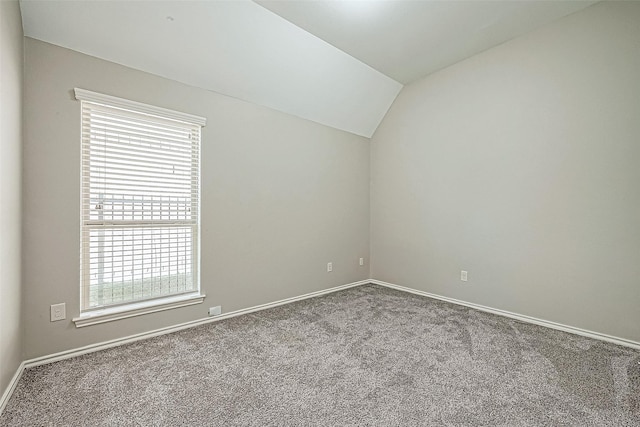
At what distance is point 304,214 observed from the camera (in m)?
3.71

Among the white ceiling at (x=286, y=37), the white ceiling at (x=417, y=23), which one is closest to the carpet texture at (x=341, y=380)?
the white ceiling at (x=286, y=37)

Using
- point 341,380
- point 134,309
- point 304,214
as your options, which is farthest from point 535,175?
point 134,309

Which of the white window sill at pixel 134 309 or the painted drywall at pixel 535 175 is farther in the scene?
the painted drywall at pixel 535 175

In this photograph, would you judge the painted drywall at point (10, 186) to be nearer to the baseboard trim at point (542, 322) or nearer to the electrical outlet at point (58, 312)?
the electrical outlet at point (58, 312)

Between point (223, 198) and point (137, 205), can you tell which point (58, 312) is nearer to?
point (137, 205)

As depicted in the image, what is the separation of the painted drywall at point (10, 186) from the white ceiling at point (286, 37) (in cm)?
41

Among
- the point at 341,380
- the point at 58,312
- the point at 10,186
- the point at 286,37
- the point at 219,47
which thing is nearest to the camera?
the point at 10,186

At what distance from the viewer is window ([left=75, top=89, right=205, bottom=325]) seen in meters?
2.31

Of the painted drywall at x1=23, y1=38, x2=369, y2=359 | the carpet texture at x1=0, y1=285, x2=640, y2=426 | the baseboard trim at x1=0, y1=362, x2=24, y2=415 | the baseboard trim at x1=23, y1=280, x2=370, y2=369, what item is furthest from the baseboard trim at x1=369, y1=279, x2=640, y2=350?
the baseboard trim at x1=0, y1=362, x2=24, y2=415

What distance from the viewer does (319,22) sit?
2.70 m

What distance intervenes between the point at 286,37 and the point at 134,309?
108 inches

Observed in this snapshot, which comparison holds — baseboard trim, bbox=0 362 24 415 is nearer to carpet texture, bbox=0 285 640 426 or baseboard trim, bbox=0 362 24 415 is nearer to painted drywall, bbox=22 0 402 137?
carpet texture, bbox=0 285 640 426

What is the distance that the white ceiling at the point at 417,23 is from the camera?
2523 mm

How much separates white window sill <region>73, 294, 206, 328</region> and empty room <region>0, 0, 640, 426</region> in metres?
0.02
